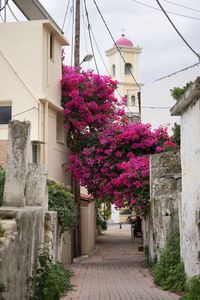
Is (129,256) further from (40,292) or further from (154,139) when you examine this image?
(40,292)

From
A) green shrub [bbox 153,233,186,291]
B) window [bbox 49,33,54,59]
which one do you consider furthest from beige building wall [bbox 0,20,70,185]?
green shrub [bbox 153,233,186,291]

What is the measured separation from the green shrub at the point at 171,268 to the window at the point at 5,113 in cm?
743

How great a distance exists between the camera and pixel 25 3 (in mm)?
22047

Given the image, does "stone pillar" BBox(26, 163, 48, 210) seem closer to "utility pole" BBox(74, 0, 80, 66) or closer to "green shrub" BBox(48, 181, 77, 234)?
"green shrub" BBox(48, 181, 77, 234)

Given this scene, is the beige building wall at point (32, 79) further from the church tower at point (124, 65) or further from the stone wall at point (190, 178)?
the church tower at point (124, 65)

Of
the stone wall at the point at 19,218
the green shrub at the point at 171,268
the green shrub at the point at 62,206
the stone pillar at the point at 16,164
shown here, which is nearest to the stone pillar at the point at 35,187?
the stone wall at the point at 19,218

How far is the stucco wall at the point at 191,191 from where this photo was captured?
11812mm

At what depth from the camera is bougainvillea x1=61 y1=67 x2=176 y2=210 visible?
20078 mm

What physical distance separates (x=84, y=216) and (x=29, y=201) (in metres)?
16.2

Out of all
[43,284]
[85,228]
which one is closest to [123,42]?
[85,228]

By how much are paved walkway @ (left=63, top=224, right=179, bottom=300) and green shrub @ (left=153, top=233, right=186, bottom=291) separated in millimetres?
257

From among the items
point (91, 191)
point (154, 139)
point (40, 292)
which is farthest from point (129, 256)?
point (40, 292)

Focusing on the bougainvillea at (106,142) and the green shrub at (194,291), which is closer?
the green shrub at (194,291)

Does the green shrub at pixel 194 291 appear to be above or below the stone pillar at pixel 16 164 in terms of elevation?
below
